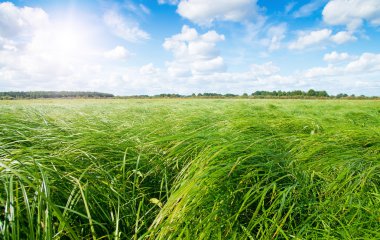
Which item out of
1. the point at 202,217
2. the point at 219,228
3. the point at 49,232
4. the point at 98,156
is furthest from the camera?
the point at 98,156

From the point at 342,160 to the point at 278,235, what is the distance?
866mm

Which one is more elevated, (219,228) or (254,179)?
(254,179)

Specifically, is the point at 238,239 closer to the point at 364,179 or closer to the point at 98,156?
the point at 364,179

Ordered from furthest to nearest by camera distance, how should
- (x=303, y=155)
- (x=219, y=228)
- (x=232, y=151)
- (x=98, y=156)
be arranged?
(x=303, y=155)
(x=98, y=156)
(x=232, y=151)
(x=219, y=228)

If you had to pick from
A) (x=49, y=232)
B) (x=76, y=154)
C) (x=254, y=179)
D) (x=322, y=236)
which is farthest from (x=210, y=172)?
(x=76, y=154)

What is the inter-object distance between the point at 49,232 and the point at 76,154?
2.71ft

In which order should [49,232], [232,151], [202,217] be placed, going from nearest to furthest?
1. [49,232]
2. [202,217]
3. [232,151]

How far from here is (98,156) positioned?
1508mm

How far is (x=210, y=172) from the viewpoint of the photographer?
1.21m

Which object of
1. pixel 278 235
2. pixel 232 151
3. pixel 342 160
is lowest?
pixel 278 235

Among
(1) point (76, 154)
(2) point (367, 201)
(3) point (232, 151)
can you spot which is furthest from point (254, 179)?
(1) point (76, 154)

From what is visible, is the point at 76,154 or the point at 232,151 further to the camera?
the point at 76,154

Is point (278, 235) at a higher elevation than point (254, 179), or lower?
lower

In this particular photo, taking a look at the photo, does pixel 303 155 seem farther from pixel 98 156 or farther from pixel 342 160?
pixel 98 156
